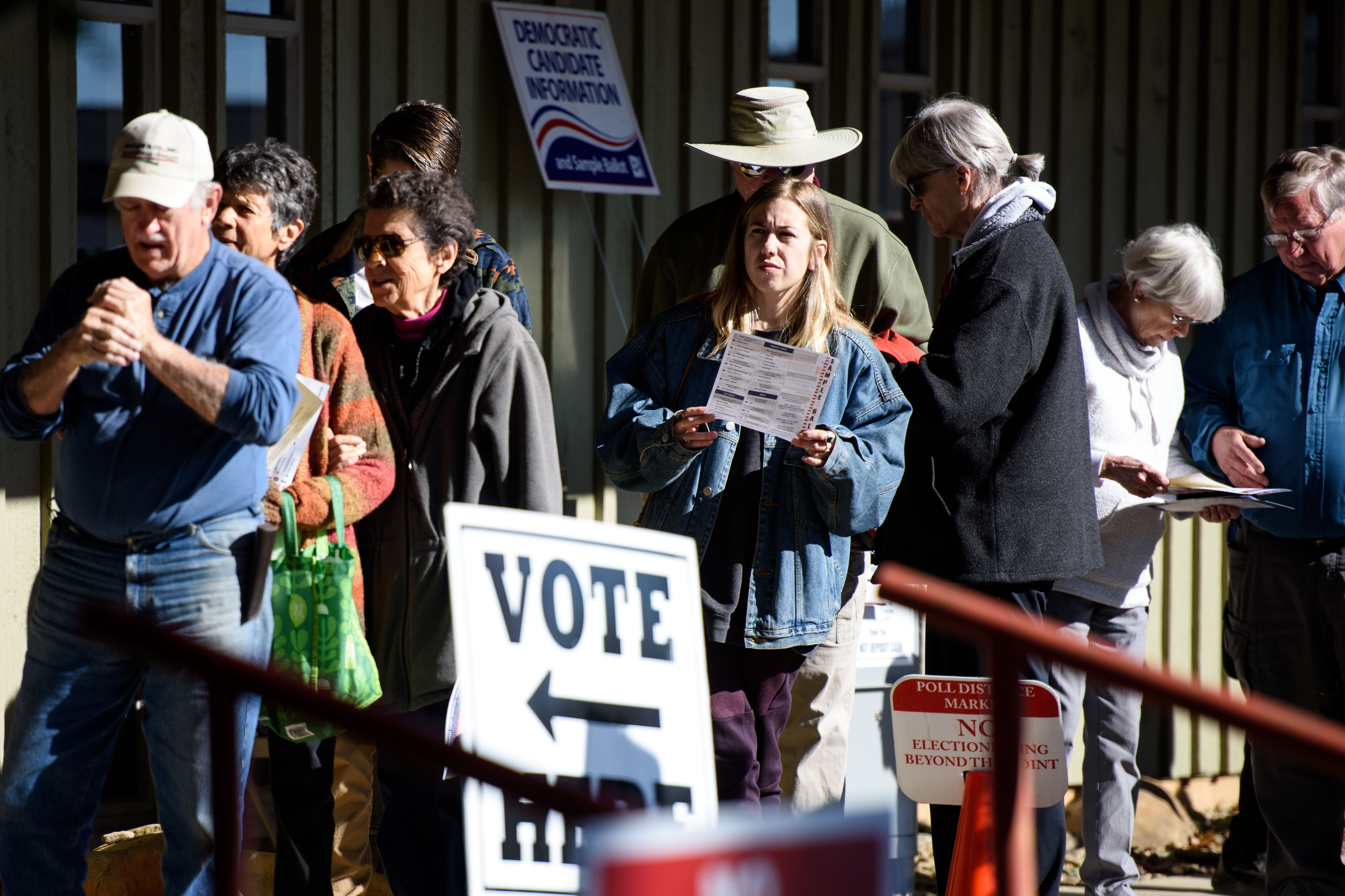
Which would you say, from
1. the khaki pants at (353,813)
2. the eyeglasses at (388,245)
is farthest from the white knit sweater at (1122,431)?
the khaki pants at (353,813)

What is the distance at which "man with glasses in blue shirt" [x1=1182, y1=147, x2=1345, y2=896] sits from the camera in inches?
160

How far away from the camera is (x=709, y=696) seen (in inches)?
131

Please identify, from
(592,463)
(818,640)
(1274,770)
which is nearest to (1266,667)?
(1274,770)

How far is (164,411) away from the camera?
2922 millimetres

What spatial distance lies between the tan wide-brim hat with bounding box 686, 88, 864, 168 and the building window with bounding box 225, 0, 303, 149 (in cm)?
146

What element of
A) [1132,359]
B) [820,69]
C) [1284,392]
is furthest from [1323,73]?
[1132,359]

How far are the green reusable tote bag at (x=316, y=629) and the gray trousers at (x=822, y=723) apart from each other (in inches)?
52.1

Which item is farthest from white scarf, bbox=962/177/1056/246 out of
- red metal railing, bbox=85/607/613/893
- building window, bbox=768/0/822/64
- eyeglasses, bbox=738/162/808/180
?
red metal railing, bbox=85/607/613/893

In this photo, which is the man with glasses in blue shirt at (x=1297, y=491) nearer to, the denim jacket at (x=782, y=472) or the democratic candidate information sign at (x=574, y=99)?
the denim jacket at (x=782, y=472)

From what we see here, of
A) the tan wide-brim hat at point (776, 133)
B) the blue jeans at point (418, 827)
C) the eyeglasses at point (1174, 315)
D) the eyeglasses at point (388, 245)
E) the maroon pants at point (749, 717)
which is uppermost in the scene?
the tan wide-brim hat at point (776, 133)

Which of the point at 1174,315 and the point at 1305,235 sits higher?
the point at 1305,235

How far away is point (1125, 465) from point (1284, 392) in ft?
2.02

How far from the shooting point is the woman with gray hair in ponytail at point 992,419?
3516 mm

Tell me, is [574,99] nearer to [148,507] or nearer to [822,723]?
[822,723]
